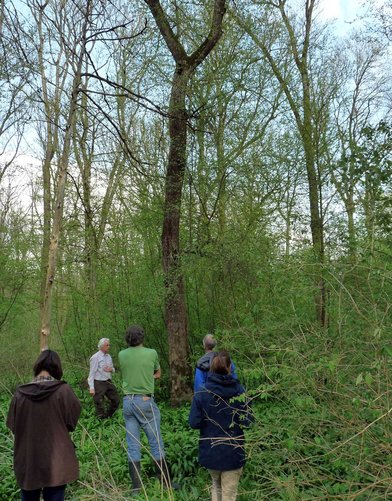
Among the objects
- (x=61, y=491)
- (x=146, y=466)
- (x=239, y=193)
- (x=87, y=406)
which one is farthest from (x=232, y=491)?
(x=87, y=406)

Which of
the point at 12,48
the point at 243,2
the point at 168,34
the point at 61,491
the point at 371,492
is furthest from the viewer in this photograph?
the point at 243,2

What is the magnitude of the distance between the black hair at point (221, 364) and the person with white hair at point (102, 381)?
4.48 meters

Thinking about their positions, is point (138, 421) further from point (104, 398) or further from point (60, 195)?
point (104, 398)

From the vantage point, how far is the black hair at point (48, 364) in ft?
11.8

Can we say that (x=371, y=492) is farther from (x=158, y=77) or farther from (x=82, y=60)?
(x=158, y=77)

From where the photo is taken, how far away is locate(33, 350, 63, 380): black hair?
3590mm

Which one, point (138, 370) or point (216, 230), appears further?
point (216, 230)

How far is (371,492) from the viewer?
285 cm

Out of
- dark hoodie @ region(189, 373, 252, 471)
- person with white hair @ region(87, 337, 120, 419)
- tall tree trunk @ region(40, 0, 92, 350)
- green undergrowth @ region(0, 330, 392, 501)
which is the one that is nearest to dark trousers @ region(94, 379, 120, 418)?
person with white hair @ region(87, 337, 120, 419)

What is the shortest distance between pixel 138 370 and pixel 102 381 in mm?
3542

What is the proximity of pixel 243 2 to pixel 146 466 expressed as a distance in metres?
7.36

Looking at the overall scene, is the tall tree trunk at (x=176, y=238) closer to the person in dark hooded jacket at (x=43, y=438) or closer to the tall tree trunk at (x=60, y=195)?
the tall tree trunk at (x=60, y=195)

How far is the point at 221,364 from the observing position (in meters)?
3.89

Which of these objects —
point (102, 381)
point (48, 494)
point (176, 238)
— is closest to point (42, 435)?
point (48, 494)
